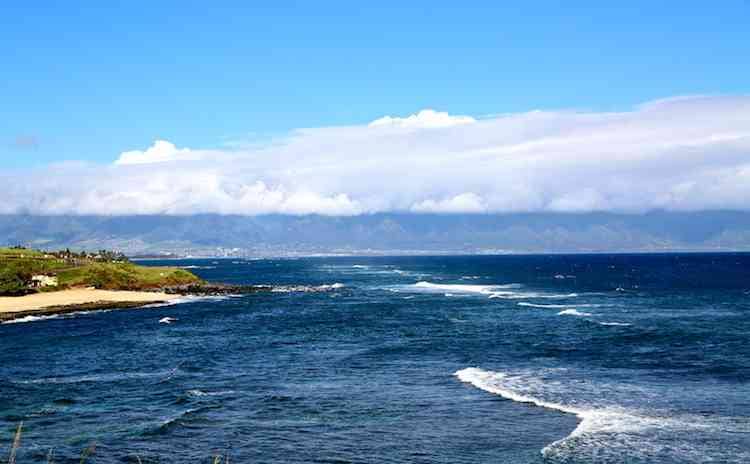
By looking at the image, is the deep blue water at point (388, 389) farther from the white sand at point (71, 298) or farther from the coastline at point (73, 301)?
the white sand at point (71, 298)

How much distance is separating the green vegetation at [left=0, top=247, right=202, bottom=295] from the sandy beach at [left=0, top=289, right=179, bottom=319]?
5.29 m

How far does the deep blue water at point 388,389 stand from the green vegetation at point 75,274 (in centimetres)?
5524

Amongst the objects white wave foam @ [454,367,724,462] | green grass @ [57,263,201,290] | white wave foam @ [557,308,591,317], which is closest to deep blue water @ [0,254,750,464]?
white wave foam @ [454,367,724,462]

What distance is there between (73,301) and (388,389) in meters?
108

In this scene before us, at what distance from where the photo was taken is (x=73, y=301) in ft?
480

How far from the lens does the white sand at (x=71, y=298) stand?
448 ft

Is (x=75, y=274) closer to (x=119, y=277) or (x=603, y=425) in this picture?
(x=119, y=277)

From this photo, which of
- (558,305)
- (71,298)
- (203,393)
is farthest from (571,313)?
(71,298)

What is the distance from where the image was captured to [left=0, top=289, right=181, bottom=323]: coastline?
12794 centimetres

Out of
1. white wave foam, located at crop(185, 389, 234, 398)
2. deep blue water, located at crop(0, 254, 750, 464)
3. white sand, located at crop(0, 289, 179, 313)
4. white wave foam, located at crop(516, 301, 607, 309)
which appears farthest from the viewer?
white sand, located at crop(0, 289, 179, 313)

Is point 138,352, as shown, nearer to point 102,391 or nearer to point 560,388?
point 102,391

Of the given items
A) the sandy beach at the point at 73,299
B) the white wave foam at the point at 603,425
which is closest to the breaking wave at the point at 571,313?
the white wave foam at the point at 603,425

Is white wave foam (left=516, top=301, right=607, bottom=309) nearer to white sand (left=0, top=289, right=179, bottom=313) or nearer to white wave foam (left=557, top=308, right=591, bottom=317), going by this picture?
white wave foam (left=557, top=308, right=591, bottom=317)

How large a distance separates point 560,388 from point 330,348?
102 feet
